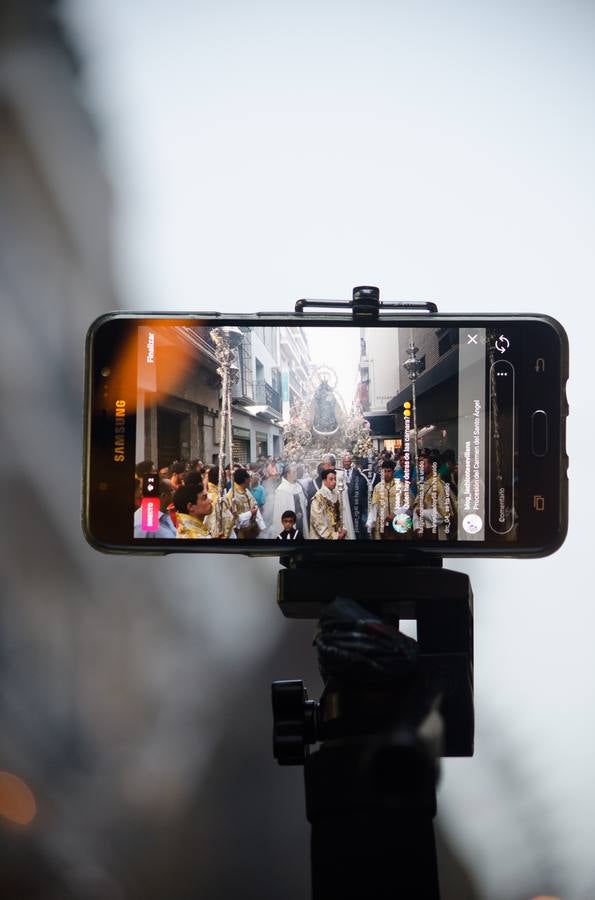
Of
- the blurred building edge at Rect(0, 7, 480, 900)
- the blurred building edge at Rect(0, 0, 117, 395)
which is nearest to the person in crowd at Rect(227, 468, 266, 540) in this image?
the blurred building edge at Rect(0, 7, 480, 900)

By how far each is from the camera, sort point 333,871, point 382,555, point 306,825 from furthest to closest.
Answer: point 306,825
point 382,555
point 333,871

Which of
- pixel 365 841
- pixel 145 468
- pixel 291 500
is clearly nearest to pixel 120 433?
pixel 145 468

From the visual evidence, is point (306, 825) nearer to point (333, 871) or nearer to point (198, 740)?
point (198, 740)

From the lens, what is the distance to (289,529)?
61cm

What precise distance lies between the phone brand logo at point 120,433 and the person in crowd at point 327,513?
17 cm

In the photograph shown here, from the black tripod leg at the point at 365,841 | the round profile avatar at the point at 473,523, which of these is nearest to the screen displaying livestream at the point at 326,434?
the round profile avatar at the point at 473,523

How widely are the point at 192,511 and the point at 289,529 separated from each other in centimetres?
9

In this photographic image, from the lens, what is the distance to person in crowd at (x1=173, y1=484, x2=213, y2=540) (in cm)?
61

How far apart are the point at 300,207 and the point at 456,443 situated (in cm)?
38

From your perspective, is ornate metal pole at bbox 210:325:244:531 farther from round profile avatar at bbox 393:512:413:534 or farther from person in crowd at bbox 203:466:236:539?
round profile avatar at bbox 393:512:413:534

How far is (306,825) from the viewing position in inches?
31.7

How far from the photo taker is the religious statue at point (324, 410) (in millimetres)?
614

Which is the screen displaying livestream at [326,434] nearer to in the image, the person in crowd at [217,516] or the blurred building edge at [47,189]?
the person in crowd at [217,516]

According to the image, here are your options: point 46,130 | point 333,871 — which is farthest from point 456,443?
point 46,130
